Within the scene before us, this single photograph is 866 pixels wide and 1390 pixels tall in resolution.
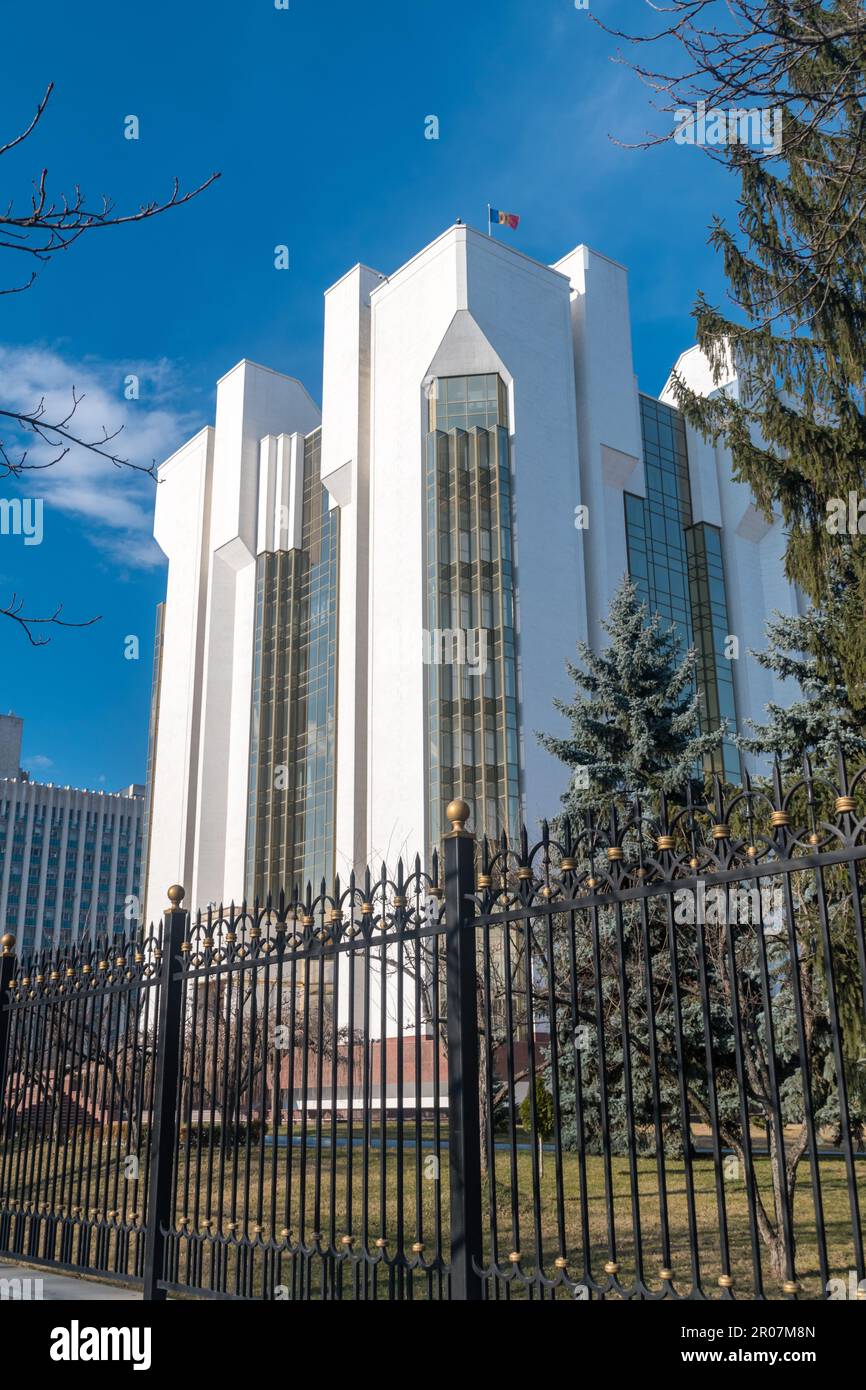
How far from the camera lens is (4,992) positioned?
9.81m

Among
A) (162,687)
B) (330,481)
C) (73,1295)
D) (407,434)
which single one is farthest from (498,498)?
(73,1295)

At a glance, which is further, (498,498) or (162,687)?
(162,687)

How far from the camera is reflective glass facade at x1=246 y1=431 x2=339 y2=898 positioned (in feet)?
153

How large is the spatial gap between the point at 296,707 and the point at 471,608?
1096 centimetres

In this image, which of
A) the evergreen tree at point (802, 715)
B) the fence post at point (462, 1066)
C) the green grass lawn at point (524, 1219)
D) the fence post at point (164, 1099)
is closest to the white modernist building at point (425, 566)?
the evergreen tree at point (802, 715)

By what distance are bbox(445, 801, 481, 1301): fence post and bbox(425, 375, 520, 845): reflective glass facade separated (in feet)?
108

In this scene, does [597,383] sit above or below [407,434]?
above

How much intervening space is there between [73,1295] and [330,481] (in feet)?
141

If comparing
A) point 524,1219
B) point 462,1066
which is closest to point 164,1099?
point 462,1066

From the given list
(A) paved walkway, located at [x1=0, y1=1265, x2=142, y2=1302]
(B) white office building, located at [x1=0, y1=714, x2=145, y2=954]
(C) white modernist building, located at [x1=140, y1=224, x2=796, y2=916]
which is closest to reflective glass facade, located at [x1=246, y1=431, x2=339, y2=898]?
(C) white modernist building, located at [x1=140, y1=224, x2=796, y2=916]

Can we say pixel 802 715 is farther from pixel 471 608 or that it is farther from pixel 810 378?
pixel 471 608

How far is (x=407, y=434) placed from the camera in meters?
45.4

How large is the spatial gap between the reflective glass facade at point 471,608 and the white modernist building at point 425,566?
85 millimetres
